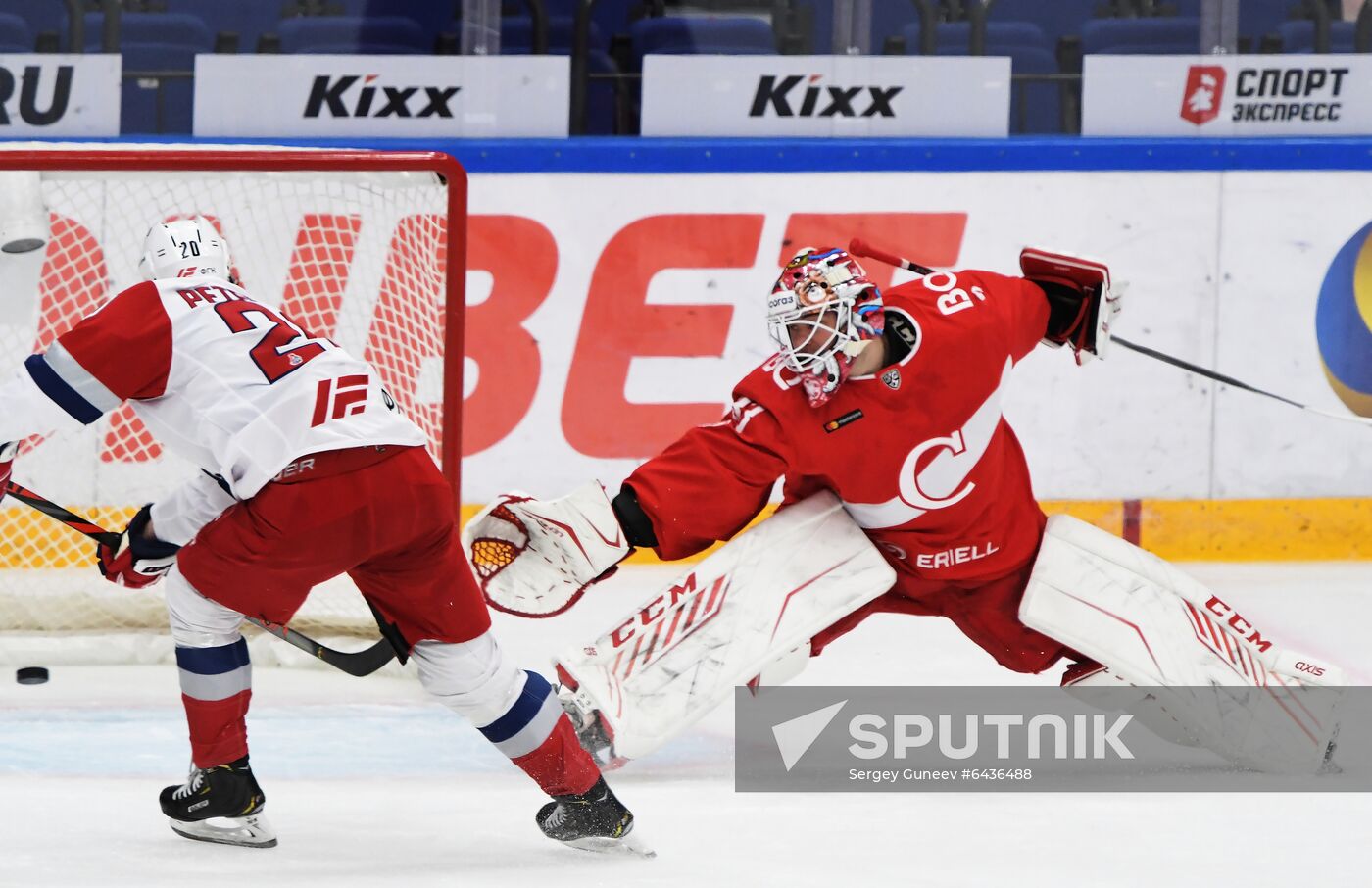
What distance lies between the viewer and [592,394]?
5016 mm

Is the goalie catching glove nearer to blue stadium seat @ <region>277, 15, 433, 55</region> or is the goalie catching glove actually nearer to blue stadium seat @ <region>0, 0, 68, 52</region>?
blue stadium seat @ <region>277, 15, 433, 55</region>

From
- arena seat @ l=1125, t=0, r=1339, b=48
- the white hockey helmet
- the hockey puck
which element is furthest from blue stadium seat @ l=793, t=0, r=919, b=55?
the white hockey helmet

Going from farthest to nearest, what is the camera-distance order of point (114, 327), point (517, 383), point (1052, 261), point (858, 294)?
point (517, 383) < point (1052, 261) < point (858, 294) < point (114, 327)

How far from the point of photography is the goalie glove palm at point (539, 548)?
298 cm

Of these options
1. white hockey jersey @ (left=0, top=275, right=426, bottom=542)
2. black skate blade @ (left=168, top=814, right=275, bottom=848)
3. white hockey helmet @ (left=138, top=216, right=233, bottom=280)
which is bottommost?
black skate blade @ (left=168, top=814, right=275, bottom=848)

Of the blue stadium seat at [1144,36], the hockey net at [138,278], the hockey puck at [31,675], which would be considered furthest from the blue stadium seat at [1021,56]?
the hockey puck at [31,675]

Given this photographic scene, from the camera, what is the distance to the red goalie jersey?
297 cm

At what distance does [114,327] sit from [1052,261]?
1.60 metres

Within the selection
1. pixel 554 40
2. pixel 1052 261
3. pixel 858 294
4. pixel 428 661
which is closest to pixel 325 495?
pixel 428 661

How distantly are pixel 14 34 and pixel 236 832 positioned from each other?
318 centimetres

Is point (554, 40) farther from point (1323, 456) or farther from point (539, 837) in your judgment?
point (539, 837)

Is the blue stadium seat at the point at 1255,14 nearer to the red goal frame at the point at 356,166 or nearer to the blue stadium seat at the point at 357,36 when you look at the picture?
the blue stadium seat at the point at 357,36

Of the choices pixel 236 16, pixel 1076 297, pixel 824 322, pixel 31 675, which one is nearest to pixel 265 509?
pixel 824 322

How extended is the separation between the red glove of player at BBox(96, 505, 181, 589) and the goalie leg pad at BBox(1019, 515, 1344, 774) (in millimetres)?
1366
